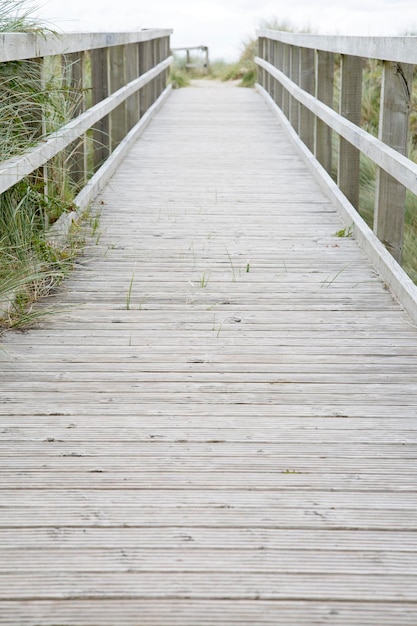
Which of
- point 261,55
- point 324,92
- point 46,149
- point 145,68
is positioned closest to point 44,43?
point 46,149

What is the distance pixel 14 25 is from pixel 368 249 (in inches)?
80.0

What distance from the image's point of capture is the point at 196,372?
313cm

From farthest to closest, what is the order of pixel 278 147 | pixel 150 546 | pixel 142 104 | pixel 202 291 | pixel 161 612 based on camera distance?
1. pixel 142 104
2. pixel 278 147
3. pixel 202 291
4. pixel 150 546
5. pixel 161 612

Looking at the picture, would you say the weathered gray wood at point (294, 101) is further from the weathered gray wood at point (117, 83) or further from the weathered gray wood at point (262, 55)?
the weathered gray wood at point (262, 55)

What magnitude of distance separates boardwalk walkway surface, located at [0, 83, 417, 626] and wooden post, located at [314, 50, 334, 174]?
2.51 meters

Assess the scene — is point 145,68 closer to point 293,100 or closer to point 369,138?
point 293,100

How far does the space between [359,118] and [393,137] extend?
155 cm

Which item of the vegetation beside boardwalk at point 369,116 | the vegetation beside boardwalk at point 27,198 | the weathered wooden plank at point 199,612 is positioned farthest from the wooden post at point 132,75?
the weathered wooden plank at point 199,612

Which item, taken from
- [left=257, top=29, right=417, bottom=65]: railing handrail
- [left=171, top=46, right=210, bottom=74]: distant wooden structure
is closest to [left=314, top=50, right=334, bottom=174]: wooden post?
[left=257, top=29, right=417, bottom=65]: railing handrail

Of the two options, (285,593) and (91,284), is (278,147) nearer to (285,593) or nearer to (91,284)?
(91,284)

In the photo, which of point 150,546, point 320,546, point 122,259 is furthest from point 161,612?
point 122,259

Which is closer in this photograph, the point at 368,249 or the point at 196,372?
the point at 196,372

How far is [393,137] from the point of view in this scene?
442 centimetres

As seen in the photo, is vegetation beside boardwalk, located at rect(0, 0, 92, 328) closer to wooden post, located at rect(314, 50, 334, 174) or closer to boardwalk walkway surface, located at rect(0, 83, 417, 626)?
boardwalk walkway surface, located at rect(0, 83, 417, 626)
